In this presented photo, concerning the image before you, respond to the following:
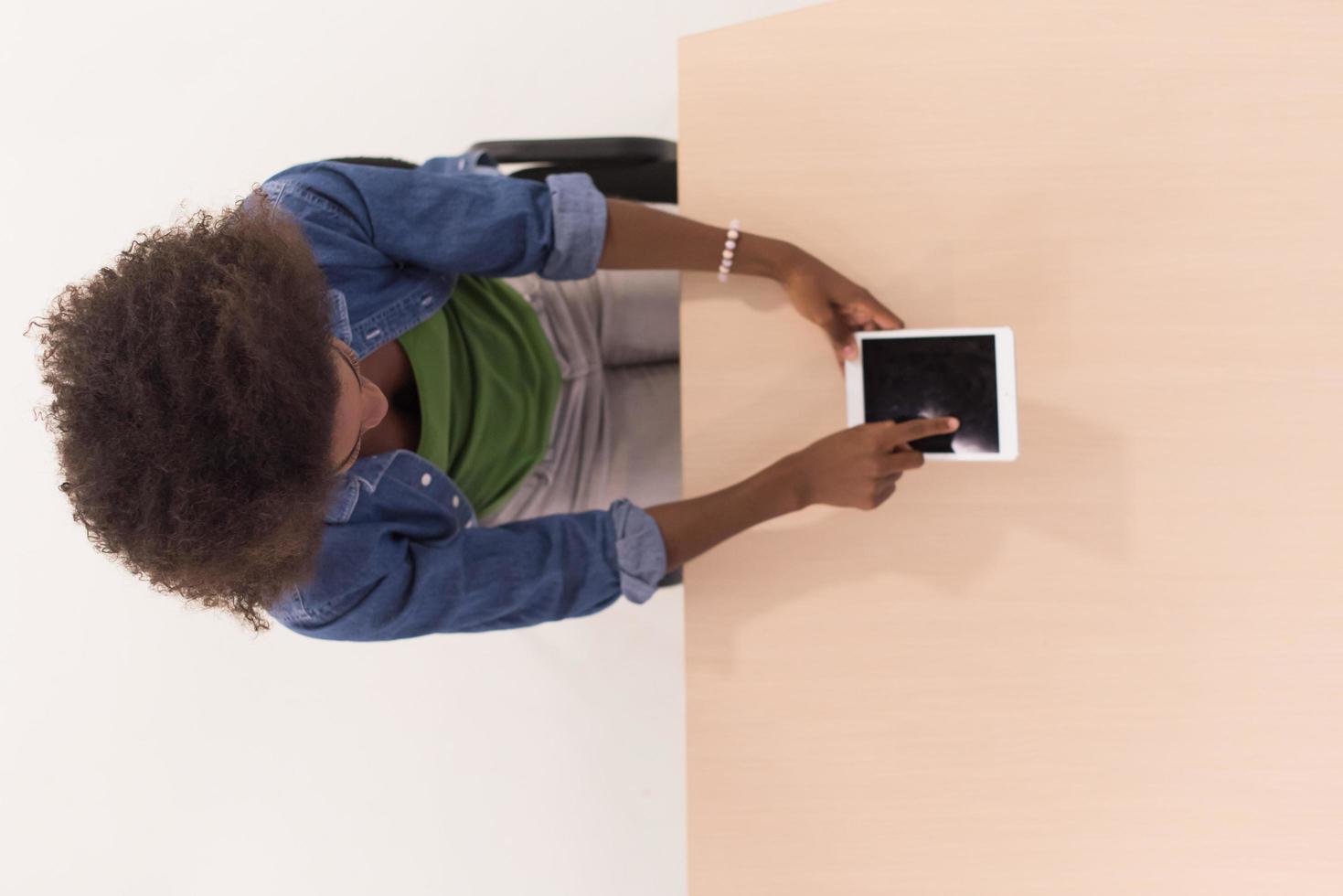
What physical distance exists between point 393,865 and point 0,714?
2.12 ft

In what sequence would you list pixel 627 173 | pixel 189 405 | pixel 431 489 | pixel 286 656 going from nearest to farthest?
pixel 189 405 → pixel 431 489 → pixel 627 173 → pixel 286 656

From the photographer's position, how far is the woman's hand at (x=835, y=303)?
2.48 ft

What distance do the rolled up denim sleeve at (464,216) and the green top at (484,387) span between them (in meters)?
0.08

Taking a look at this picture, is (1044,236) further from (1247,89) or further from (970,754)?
(970,754)

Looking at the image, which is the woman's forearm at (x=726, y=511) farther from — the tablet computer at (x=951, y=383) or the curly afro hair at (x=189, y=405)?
the curly afro hair at (x=189, y=405)

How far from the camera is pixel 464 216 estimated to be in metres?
0.75

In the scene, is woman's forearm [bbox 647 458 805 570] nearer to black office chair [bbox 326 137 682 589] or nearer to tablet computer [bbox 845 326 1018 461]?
tablet computer [bbox 845 326 1018 461]

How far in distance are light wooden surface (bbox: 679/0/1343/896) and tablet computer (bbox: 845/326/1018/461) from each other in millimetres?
40

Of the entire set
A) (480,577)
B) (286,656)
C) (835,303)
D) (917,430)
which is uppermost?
(835,303)

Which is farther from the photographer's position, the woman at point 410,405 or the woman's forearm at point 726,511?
the woman's forearm at point 726,511

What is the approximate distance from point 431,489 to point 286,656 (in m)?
0.82

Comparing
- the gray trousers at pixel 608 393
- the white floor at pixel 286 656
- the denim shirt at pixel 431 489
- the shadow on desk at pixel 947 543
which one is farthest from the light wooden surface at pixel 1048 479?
the white floor at pixel 286 656

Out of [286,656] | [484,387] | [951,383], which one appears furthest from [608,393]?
[286,656]

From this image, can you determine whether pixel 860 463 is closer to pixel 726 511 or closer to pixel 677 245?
pixel 726 511
